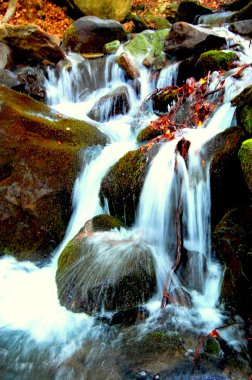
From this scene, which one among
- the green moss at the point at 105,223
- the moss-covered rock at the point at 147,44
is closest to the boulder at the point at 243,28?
the moss-covered rock at the point at 147,44

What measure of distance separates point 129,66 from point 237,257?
24.5 ft

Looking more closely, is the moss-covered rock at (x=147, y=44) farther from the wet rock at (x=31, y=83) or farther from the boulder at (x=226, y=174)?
the boulder at (x=226, y=174)

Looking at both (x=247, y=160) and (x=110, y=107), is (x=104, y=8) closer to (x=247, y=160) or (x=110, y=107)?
(x=110, y=107)

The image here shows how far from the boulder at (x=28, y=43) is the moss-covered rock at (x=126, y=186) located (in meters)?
6.36

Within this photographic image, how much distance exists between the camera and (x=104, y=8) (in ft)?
43.7

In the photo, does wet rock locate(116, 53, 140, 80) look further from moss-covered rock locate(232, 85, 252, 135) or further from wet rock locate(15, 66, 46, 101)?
moss-covered rock locate(232, 85, 252, 135)

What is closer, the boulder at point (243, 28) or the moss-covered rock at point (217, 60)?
the moss-covered rock at point (217, 60)

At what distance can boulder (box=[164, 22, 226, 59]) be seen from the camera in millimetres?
8562

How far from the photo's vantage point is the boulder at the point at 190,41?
8562mm

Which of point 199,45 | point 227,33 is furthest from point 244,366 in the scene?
point 227,33

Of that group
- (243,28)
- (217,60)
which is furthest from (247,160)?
(243,28)

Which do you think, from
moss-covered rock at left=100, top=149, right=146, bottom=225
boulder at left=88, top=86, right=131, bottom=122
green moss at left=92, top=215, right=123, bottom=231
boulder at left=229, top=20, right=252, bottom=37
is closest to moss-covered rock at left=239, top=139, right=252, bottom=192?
moss-covered rock at left=100, top=149, right=146, bottom=225

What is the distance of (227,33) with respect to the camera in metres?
9.80

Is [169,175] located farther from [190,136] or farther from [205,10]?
[205,10]
